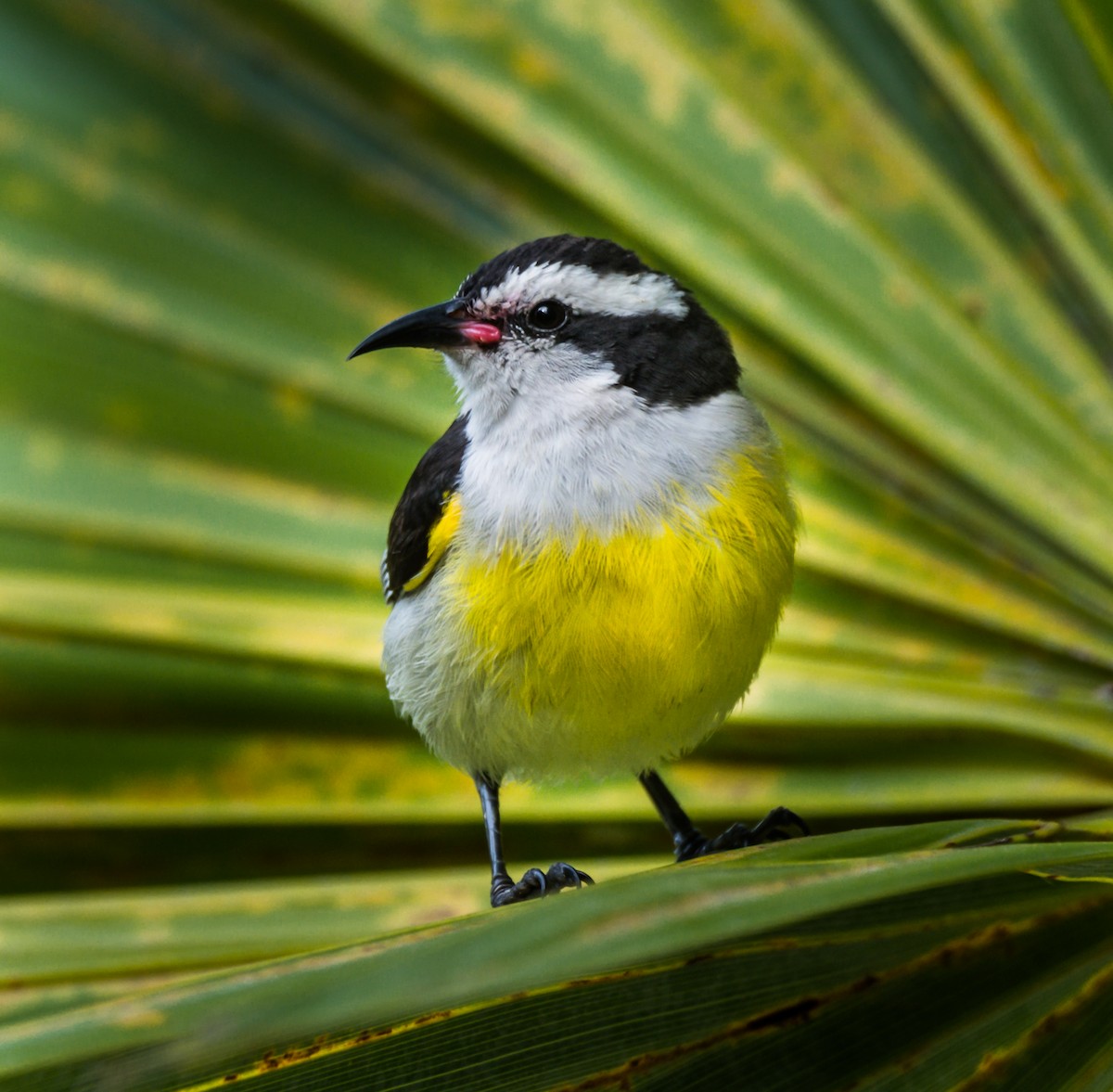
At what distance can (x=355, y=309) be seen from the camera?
2.54 metres

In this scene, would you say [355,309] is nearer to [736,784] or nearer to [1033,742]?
[736,784]

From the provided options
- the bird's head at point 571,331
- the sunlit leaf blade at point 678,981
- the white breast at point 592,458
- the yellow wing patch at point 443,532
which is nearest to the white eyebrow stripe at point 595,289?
the bird's head at point 571,331

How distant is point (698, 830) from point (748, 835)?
11.4 inches

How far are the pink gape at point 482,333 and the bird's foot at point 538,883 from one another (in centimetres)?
96

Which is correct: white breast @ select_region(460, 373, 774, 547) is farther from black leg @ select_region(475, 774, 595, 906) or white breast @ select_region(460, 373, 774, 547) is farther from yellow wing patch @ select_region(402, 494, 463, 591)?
black leg @ select_region(475, 774, 595, 906)

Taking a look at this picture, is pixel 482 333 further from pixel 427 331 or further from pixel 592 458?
pixel 592 458

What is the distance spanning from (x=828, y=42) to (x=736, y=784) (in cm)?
155

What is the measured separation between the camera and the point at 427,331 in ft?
7.13

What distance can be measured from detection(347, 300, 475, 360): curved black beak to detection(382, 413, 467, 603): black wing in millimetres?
186

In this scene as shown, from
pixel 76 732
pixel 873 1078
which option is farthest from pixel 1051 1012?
pixel 76 732

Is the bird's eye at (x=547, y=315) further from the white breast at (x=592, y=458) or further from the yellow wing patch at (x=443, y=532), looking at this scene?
the yellow wing patch at (x=443, y=532)

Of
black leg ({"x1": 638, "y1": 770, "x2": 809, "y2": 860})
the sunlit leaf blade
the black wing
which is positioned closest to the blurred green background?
black leg ({"x1": 638, "y1": 770, "x2": 809, "y2": 860})

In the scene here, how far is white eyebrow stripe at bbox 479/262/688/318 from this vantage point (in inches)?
85.0

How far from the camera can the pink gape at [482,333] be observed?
221 centimetres
